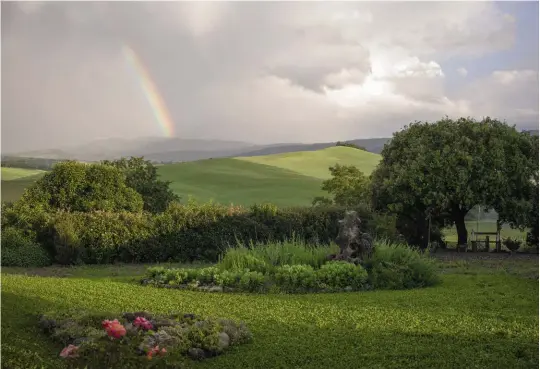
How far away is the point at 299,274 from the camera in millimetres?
12891

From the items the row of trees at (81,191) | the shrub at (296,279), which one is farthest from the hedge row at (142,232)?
the shrub at (296,279)

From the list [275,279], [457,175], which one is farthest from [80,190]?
[457,175]

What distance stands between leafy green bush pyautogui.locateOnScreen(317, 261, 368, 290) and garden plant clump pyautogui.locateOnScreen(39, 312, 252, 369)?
5146 mm

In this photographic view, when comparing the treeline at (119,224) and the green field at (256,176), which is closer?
the treeline at (119,224)

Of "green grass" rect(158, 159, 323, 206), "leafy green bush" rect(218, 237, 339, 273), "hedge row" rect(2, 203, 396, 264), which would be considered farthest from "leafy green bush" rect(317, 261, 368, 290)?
"green grass" rect(158, 159, 323, 206)

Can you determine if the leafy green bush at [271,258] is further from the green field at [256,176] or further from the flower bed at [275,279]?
the green field at [256,176]

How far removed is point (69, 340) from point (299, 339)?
3.00 metres

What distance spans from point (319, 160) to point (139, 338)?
7290 cm

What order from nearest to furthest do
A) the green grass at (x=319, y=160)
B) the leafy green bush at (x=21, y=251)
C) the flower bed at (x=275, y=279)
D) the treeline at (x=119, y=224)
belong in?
the flower bed at (x=275, y=279), the leafy green bush at (x=21, y=251), the treeline at (x=119, y=224), the green grass at (x=319, y=160)

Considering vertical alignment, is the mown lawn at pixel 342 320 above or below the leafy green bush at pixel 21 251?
above

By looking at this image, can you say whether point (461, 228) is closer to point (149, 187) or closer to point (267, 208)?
point (267, 208)

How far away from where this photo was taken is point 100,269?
1783 cm

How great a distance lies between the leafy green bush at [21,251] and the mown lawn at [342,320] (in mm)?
5677

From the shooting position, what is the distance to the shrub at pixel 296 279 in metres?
12.7
